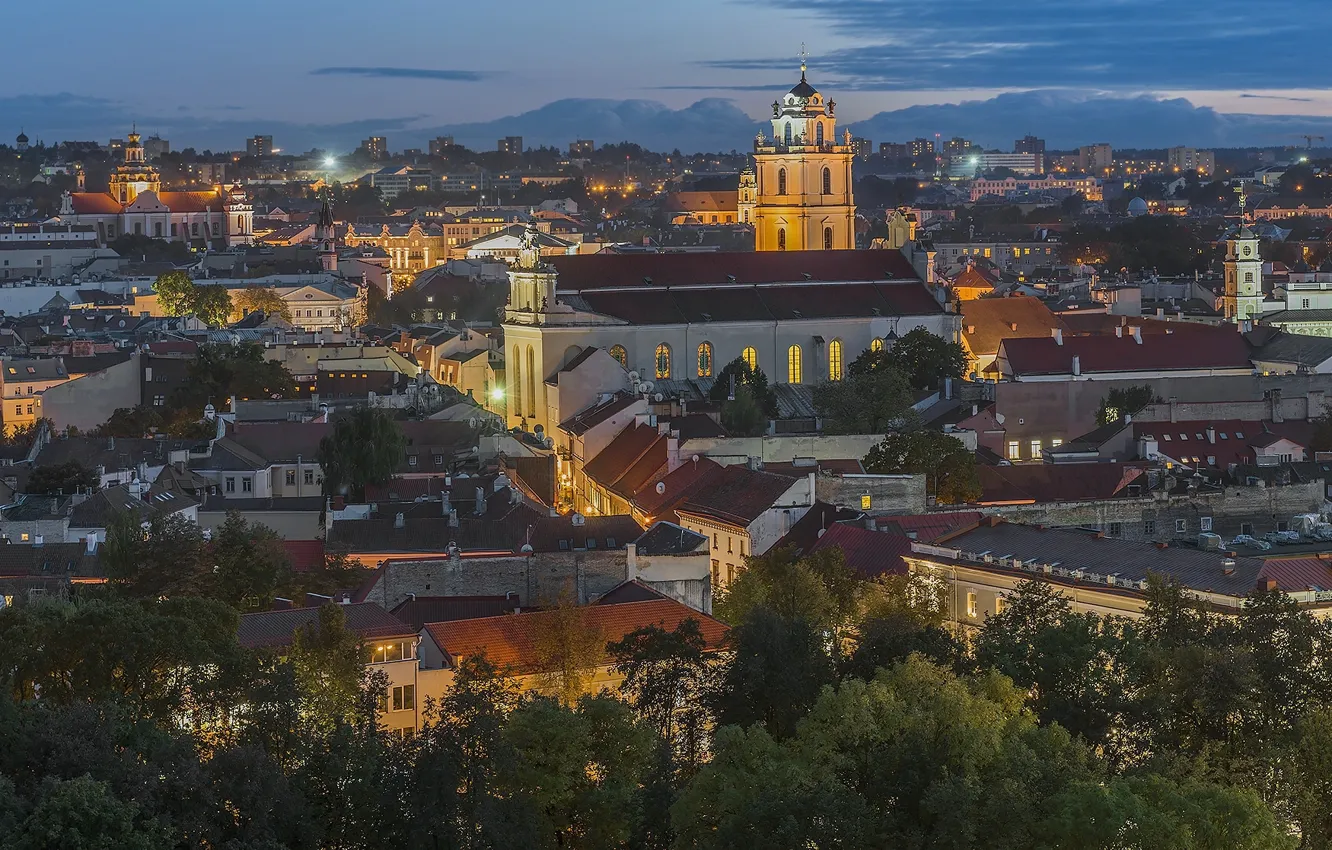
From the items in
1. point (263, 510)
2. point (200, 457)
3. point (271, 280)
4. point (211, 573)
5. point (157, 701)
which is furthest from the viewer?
point (271, 280)

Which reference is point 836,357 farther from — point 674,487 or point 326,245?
point 326,245

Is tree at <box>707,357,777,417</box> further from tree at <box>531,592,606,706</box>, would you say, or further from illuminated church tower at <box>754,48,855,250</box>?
tree at <box>531,592,606,706</box>

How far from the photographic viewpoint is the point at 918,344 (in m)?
62.1

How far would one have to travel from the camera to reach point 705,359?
2532 inches

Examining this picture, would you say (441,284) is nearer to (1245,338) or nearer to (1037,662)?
(1245,338)

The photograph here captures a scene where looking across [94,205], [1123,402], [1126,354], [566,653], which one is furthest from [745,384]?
[94,205]

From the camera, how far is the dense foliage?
23.0m

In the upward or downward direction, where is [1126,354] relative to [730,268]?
downward

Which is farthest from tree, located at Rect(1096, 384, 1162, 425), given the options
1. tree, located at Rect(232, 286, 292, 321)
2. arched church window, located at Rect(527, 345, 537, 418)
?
tree, located at Rect(232, 286, 292, 321)

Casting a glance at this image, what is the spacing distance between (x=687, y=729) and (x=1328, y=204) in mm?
155250

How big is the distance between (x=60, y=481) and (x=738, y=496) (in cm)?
1364

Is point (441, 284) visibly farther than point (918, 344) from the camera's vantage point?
Yes

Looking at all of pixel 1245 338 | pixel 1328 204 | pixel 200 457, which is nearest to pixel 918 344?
pixel 1245 338

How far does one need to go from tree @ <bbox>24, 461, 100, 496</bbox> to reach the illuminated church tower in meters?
32.8
